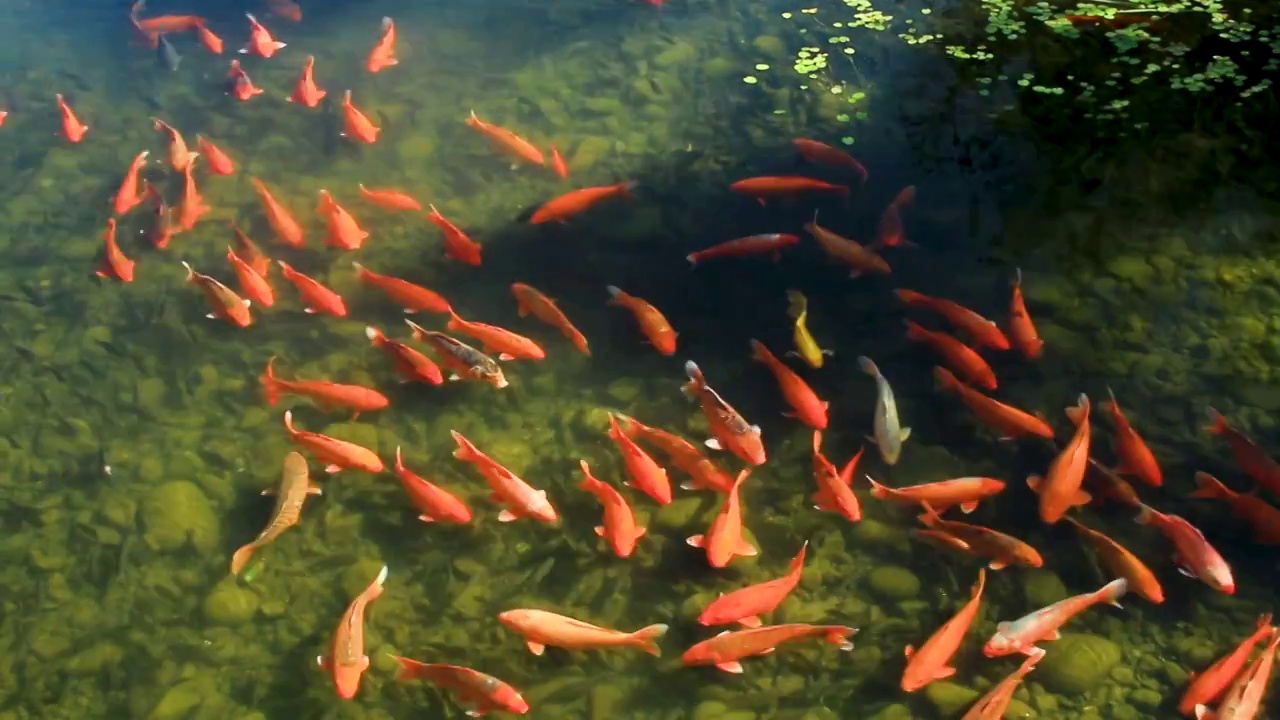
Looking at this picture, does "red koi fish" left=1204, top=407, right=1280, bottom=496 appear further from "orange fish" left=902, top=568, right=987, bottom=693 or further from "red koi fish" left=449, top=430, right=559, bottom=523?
"red koi fish" left=449, top=430, right=559, bottom=523

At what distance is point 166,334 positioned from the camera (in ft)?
16.7

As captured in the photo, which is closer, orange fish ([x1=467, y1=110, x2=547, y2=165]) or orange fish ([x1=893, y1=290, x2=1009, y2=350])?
orange fish ([x1=893, y1=290, x2=1009, y2=350])

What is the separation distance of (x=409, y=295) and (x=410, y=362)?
1.64 ft

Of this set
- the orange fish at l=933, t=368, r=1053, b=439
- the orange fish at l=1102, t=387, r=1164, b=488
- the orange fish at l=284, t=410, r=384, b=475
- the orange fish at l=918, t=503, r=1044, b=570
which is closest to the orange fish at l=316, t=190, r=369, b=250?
the orange fish at l=284, t=410, r=384, b=475

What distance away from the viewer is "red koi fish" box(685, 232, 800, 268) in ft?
16.2

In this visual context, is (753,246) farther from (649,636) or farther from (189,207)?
(189,207)

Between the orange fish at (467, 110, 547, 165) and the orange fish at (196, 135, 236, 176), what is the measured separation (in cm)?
156

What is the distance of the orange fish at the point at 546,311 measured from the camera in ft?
15.4

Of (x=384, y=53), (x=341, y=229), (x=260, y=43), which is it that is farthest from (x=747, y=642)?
(x=260, y=43)

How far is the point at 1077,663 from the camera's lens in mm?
3500

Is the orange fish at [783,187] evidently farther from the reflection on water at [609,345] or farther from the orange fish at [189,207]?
the orange fish at [189,207]

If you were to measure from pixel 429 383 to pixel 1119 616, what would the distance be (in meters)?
3.15

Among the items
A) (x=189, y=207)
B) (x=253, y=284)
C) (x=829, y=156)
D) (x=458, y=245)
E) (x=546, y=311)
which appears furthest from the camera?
(x=189, y=207)

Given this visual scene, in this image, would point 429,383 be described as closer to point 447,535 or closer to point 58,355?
point 447,535
